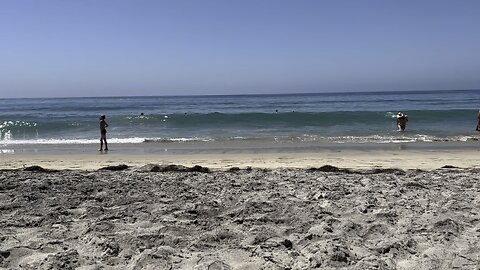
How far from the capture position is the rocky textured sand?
3.83 m

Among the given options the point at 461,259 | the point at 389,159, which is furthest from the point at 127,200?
the point at 389,159

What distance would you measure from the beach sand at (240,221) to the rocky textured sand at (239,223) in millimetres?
11

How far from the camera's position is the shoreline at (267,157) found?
11.6m

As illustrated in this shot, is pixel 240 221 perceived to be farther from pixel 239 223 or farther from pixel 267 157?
pixel 267 157

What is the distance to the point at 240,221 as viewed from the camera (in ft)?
15.9

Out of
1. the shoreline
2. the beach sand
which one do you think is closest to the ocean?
the shoreline

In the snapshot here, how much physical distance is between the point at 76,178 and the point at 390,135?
662 inches

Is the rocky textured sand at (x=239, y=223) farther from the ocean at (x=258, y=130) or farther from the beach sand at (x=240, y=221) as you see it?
the ocean at (x=258, y=130)

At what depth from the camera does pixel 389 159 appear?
12.6m

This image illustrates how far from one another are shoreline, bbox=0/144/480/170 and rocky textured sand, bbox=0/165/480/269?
4493 mm

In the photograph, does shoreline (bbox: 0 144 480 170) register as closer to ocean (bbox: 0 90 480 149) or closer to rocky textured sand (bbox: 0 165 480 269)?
ocean (bbox: 0 90 480 149)

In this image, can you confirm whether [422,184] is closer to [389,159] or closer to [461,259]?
Answer: [461,259]

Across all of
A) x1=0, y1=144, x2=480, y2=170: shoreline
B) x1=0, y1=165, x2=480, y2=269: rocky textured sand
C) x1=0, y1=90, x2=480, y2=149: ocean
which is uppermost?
x1=0, y1=165, x2=480, y2=269: rocky textured sand

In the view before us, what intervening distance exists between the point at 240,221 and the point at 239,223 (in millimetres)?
57
